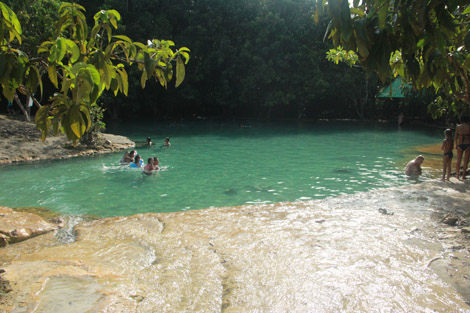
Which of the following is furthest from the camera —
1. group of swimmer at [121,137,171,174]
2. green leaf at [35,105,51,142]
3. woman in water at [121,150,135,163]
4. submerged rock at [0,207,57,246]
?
woman in water at [121,150,135,163]

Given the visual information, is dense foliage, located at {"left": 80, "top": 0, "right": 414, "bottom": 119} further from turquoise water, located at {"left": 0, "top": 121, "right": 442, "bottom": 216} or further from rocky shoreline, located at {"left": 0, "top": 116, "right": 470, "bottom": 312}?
rocky shoreline, located at {"left": 0, "top": 116, "right": 470, "bottom": 312}

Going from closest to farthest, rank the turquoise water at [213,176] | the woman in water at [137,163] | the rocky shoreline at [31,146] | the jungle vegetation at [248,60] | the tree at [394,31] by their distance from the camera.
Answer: the tree at [394,31]
the turquoise water at [213,176]
the woman in water at [137,163]
the rocky shoreline at [31,146]
the jungle vegetation at [248,60]

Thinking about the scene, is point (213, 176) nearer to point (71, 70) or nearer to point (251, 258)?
point (251, 258)

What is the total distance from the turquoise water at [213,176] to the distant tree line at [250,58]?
435 inches

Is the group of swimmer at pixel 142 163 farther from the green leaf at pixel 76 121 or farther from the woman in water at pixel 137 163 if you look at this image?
the green leaf at pixel 76 121

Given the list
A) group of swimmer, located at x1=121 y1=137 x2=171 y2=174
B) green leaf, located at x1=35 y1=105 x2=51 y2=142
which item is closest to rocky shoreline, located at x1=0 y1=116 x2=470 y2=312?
green leaf, located at x1=35 y1=105 x2=51 y2=142

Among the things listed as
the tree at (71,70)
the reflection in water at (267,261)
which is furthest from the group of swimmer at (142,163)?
the tree at (71,70)

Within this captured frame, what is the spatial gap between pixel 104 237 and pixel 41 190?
5473 millimetres

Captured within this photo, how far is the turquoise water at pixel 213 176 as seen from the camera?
9.82 metres

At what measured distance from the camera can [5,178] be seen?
39.4ft

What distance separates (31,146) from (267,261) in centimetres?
1365

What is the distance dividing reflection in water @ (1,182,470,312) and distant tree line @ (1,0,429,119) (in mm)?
24421

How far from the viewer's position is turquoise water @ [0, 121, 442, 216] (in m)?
9.82

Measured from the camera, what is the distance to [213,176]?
12883 mm
